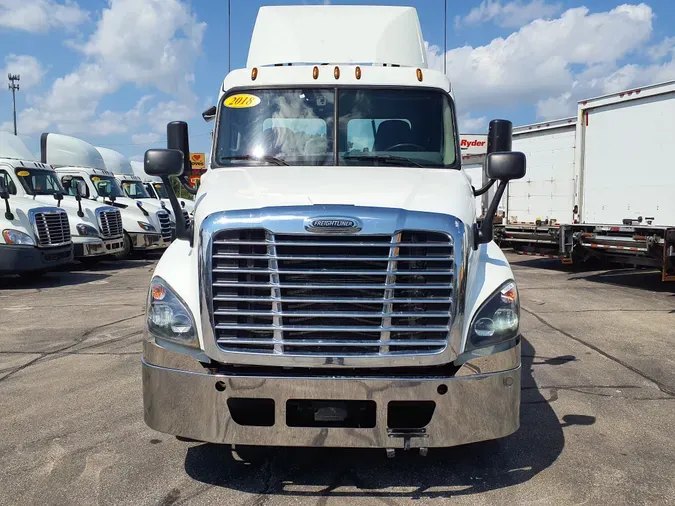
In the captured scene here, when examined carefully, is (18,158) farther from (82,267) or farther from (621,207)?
(621,207)

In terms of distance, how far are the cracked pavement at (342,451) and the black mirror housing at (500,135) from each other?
2077 mm

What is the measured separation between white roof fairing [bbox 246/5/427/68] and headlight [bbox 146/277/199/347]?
9.32 ft

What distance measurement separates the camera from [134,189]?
20.7m

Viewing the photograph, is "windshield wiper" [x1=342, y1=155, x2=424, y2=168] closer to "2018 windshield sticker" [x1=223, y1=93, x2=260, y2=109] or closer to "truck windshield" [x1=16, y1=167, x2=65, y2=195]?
"2018 windshield sticker" [x1=223, y1=93, x2=260, y2=109]

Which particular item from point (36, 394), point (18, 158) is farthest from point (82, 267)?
point (36, 394)

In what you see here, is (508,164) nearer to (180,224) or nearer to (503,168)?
(503,168)

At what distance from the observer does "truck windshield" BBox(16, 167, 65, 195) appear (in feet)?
43.9

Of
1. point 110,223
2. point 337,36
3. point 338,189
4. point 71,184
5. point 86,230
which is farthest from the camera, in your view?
point 71,184

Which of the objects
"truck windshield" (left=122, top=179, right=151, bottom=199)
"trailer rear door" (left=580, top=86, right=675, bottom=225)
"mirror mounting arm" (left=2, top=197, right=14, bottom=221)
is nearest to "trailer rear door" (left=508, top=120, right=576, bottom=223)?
"trailer rear door" (left=580, top=86, right=675, bottom=225)

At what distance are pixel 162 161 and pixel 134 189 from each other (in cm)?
1751

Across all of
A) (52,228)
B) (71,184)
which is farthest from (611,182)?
(71,184)

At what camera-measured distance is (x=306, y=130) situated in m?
4.59

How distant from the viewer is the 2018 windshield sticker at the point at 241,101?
4.77 metres

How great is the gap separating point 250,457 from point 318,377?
1083 millimetres
